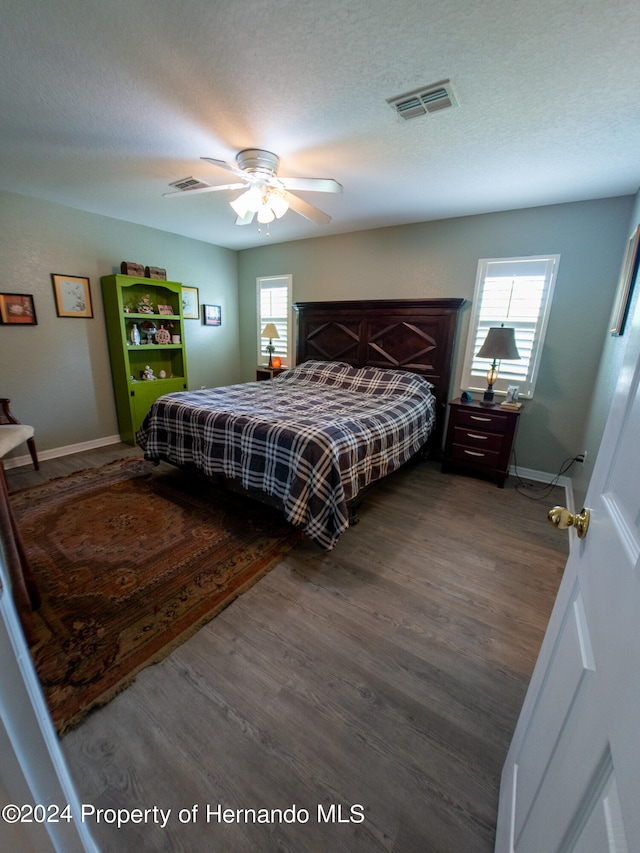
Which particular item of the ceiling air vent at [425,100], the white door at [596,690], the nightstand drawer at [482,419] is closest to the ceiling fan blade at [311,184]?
the ceiling air vent at [425,100]

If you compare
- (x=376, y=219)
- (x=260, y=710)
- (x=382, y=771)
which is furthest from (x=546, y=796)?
(x=376, y=219)

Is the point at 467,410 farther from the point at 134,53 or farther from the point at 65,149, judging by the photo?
the point at 65,149

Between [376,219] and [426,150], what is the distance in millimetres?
1440

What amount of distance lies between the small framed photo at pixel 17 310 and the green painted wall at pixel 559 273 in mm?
3243

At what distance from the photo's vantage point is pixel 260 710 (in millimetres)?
1283

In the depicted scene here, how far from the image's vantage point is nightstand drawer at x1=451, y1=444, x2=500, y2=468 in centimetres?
316

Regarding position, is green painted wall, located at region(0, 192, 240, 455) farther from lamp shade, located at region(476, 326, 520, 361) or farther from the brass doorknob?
the brass doorknob

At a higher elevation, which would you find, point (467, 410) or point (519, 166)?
point (519, 166)

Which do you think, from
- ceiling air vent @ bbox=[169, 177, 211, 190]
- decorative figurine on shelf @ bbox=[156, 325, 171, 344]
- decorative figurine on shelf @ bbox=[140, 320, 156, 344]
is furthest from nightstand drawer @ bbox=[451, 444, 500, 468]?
decorative figurine on shelf @ bbox=[140, 320, 156, 344]

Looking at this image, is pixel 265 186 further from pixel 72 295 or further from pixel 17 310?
pixel 17 310

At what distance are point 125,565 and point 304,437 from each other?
1306 millimetres

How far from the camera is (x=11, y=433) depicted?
279 centimetres

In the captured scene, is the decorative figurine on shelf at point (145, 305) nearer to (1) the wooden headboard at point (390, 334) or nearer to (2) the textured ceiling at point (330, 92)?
(2) the textured ceiling at point (330, 92)

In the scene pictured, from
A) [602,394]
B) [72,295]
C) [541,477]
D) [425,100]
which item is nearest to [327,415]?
[425,100]
